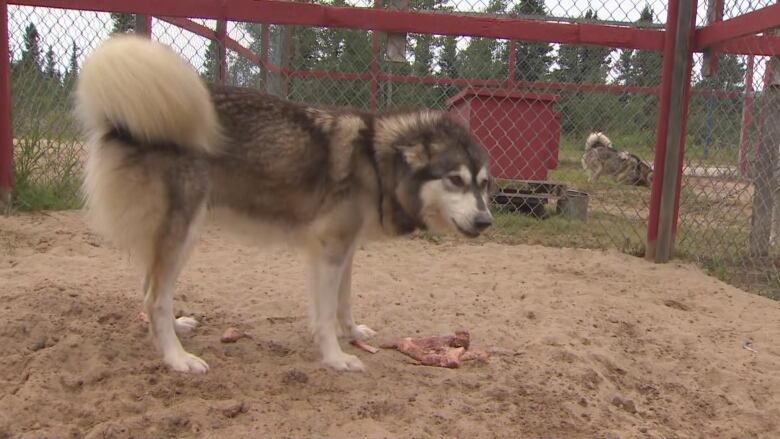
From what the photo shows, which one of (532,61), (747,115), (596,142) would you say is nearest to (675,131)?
(747,115)

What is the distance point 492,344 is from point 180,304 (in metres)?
1.68

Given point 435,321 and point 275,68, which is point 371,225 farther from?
point 275,68

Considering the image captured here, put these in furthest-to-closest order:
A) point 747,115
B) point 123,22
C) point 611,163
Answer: point 611,163 < point 747,115 < point 123,22

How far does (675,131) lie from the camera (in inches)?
199

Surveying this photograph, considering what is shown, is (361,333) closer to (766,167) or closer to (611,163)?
(766,167)

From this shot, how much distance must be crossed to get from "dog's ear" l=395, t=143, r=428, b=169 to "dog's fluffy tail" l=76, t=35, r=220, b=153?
86 centimetres

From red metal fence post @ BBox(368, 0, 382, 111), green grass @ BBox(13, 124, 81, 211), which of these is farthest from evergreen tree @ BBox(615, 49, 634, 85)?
green grass @ BBox(13, 124, 81, 211)

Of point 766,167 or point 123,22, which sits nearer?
point 766,167

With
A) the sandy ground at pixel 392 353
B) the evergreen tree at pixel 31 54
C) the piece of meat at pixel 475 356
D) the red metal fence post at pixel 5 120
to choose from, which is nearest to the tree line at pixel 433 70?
the evergreen tree at pixel 31 54

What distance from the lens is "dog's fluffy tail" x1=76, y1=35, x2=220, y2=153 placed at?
262cm

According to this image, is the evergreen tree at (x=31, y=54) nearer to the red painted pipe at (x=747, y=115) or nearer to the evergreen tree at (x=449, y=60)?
the evergreen tree at (x=449, y=60)

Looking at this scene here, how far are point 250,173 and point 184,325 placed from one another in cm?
86

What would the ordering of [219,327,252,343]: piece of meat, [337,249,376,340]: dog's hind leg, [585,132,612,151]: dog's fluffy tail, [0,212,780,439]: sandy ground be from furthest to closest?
[585,132,612,151]: dog's fluffy tail, [337,249,376,340]: dog's hind leg, [219,327,252,343]: piece of meat, [0,212,780,439]: sandy ground

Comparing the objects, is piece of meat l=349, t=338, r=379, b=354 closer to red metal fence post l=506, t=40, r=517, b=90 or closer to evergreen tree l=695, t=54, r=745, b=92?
evergreen tree l=695, t=54, r=745, b=92
